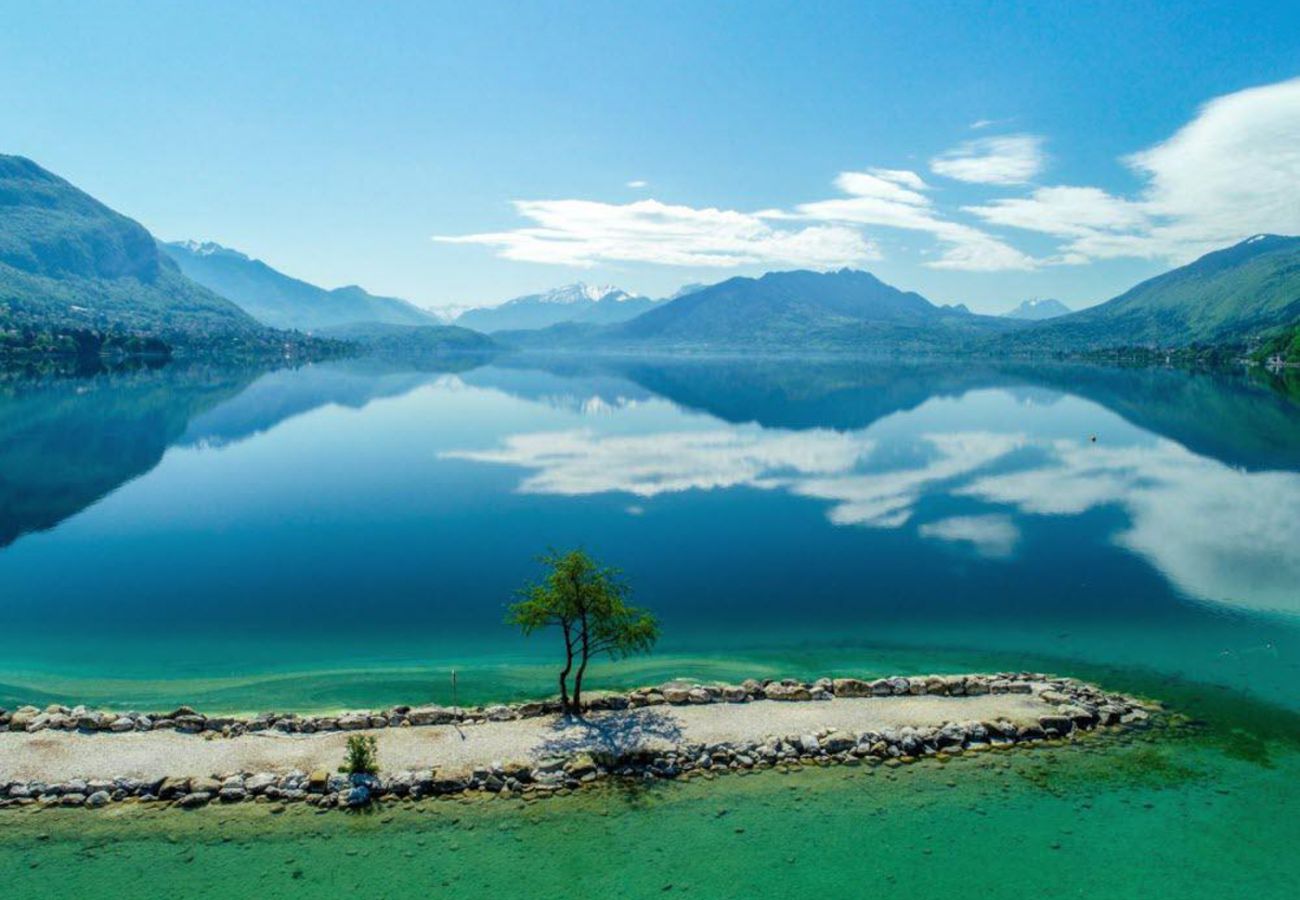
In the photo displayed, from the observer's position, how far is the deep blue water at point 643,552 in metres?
39.4

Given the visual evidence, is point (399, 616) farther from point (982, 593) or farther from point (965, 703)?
point (982, 593)

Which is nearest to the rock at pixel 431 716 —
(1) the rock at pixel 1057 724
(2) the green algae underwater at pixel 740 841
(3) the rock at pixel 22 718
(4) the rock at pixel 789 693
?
(2) the green algae underwater at pixel 740 841

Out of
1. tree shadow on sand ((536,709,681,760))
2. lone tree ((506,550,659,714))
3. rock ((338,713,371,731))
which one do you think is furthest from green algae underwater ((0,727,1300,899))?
lone tree ((506,550,659,714))

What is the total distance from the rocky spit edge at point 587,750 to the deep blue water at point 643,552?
4348 millimetres

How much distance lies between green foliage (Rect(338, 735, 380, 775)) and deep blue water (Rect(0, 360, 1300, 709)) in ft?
26.6

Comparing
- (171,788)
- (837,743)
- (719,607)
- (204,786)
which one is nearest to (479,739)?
(204,786)

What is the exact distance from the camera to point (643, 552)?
2328 inches

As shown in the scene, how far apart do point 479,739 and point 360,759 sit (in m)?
4.35

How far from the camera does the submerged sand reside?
88.6 feet

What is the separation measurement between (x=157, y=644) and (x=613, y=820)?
1202 inches

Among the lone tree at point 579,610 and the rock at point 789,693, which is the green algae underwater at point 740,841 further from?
the lone tree at point 579,610

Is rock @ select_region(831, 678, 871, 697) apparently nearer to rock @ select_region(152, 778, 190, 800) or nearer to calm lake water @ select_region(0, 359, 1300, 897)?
calm lake water @ select_region(0, 359, 1300, 897)

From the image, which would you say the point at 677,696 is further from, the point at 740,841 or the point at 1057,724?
the point at 1057,724

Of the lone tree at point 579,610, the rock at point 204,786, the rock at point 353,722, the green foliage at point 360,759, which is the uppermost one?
the lone tree at point 579,610
